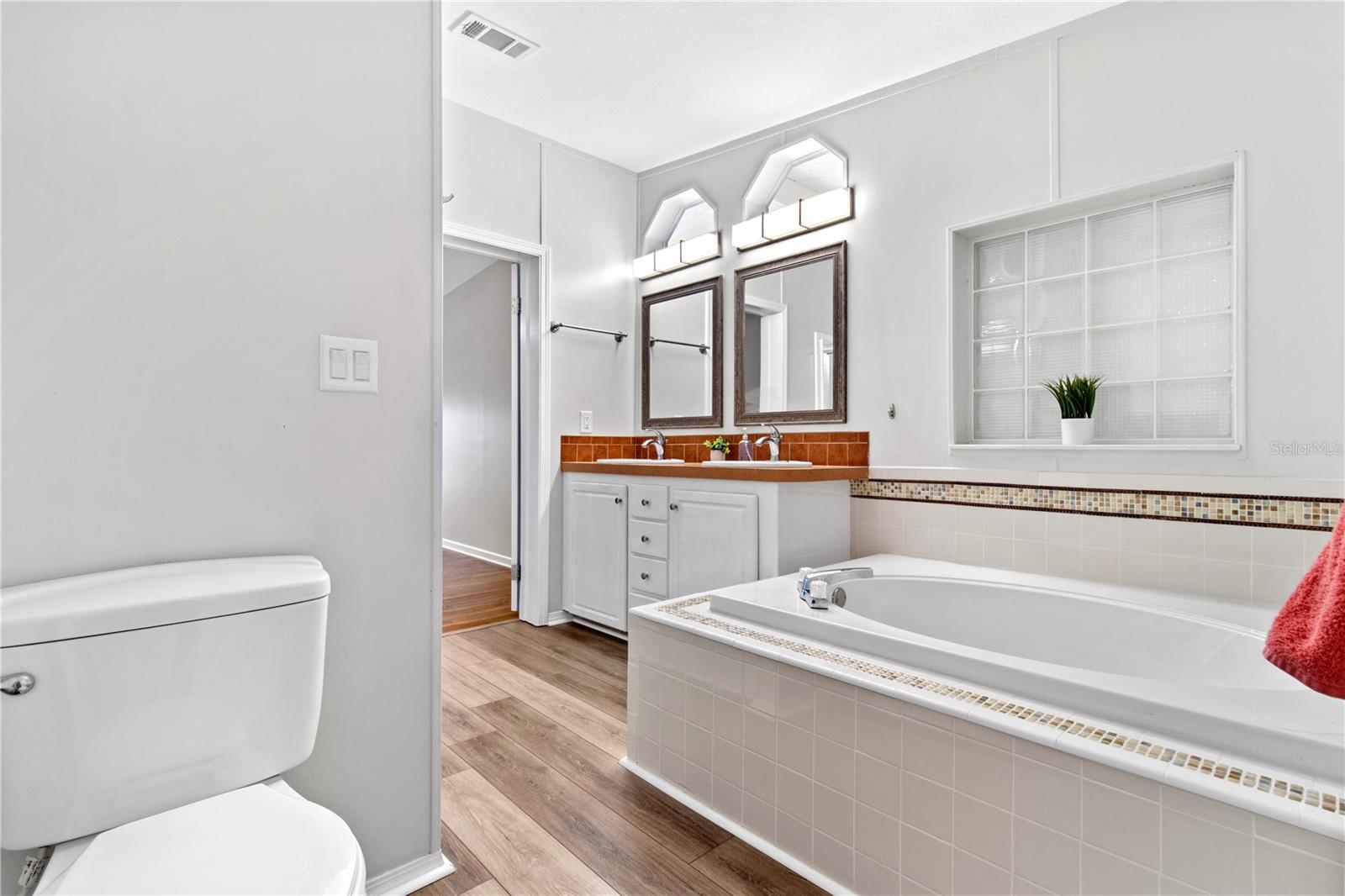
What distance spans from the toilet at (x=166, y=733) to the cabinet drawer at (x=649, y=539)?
6.06ft

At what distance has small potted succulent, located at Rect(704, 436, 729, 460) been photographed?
3167mm

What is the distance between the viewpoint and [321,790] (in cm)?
129

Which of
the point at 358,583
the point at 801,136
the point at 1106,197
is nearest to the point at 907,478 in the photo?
the point at 1106,197

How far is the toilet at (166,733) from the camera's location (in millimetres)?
845

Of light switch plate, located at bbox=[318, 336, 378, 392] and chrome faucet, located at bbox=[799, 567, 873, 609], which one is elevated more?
light switch plate, located at bbox=[318, 336, 378, 392]

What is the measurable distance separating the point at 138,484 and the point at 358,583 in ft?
1.35

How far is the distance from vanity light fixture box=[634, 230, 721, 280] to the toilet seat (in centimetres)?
292

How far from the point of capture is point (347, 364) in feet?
4.34

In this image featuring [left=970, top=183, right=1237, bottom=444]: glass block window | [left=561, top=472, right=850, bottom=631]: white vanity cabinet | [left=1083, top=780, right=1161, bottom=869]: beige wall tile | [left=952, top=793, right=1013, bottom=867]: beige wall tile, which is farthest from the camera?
[left=561, top=472, right=850, bottom=631]: white vanity cabinet

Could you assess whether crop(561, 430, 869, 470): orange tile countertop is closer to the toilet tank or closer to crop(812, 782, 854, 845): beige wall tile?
crop(812, 782, 854, 845): beige wall tile

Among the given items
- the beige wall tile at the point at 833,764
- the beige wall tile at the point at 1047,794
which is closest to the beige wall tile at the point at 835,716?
the beige wall tile at the point at 833,764

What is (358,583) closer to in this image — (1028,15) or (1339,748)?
(1339,748)

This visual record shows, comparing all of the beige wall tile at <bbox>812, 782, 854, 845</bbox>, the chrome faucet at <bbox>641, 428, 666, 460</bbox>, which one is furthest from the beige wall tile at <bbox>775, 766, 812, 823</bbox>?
the chrome faucet at <bbox>641, 428, 666, 460</bbox>

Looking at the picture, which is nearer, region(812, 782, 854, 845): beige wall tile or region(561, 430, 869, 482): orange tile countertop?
region(812, 782, 854, 845): beige wall tile
